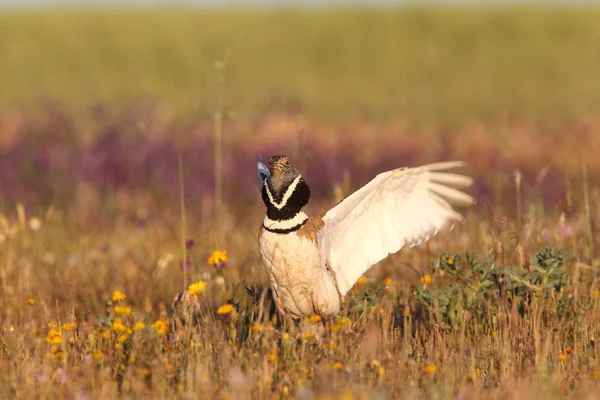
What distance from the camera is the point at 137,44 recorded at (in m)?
28.4

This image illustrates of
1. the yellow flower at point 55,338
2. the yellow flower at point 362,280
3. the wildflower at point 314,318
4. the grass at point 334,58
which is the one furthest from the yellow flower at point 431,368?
the grass at point 334,58

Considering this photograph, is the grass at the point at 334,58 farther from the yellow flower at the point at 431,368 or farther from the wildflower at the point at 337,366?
the wildflower at the point at 337,366

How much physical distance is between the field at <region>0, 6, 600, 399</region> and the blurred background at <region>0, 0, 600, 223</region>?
60 millimetres

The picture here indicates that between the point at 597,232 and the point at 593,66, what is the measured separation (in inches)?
789

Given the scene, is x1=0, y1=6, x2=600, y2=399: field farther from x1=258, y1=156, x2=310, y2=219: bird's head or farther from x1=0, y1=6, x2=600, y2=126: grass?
x1=258, y1=156, x2=310, y2=219: bird's head

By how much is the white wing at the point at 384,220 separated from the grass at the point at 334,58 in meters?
12.6

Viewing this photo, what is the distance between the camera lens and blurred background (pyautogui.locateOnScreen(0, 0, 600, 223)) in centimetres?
1042

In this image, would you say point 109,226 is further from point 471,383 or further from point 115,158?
point 471,383

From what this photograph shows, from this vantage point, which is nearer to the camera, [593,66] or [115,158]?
[115,158]

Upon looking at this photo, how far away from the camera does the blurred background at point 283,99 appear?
10422 mm

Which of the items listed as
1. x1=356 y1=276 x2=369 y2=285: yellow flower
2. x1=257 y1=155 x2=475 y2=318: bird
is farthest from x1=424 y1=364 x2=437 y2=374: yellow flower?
x1=356 y1=276 x2=369 y2=285: yellow flower

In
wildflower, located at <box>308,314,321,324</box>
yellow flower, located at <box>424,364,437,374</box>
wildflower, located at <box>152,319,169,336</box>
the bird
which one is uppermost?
the bird

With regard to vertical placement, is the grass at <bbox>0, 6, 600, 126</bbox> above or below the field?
above

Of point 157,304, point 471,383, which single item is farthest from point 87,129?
point 471,383
